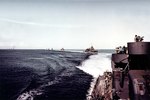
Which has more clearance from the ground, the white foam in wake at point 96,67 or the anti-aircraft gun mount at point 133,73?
the anti-aircraft gun mount at point 133,73

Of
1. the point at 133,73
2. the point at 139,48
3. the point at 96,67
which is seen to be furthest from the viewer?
the point at 96,67

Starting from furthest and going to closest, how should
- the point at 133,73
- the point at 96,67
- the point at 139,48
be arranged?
the point at 96,67 → the point at 139,48 → the point at 133,73

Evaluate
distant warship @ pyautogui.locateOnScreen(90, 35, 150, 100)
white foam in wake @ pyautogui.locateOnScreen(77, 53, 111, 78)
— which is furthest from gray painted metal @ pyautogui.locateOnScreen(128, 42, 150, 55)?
white foam in wake @ pyautogui.locateOnScreen(77, 53, 111, 78)

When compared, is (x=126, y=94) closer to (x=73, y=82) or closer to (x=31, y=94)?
(x=31, y=94)

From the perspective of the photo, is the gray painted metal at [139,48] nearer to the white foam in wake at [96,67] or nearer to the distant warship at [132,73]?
the distant warship at [132,73]

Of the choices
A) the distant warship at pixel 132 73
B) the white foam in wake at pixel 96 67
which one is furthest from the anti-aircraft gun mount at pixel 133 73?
the white foam in wake at pixel 96 67

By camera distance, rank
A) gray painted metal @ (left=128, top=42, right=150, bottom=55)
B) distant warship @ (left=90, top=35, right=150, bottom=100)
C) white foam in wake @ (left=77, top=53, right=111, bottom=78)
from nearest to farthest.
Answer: distant warship @ (left=90, top=35, right=150, bottom=100) < gray painted metal @ (left=128, top=42, right=150, bottom=55) < white foam in wake @ (left=77, top=53, right=111, bottom=78)

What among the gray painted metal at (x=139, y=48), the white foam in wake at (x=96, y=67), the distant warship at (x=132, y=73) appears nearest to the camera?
the distant warship at (x=132, y=73)

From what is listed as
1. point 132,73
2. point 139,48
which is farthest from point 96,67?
point 132,73

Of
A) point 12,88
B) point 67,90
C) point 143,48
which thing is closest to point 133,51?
point 143,48

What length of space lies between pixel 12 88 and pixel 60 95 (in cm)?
835

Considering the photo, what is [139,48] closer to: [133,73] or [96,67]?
[133,73]

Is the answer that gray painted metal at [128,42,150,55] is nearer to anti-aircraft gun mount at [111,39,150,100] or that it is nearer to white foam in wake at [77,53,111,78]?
→ anti-aircraft gun mount at [111,39,150,100]

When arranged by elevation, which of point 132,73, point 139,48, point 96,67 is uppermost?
point 139,48
